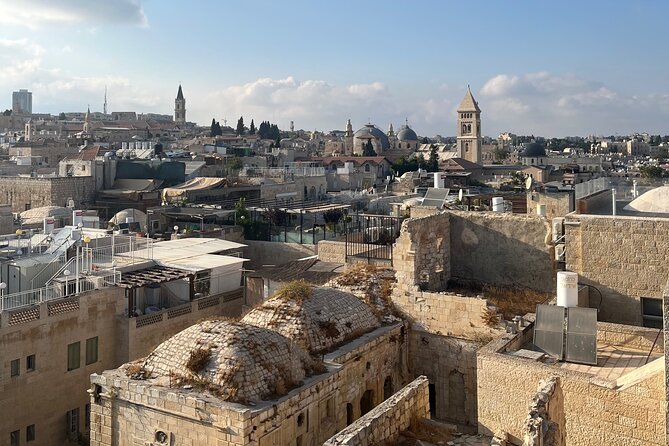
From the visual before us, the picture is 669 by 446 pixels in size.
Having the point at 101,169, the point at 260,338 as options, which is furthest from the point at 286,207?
the point at 260,338

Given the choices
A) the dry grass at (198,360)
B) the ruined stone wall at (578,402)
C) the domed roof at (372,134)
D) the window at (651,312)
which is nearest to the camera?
the ruined stone wall at (578,402)

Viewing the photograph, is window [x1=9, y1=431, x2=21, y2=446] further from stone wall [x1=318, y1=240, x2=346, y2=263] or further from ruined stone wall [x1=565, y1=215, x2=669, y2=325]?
ruined stone wall [x1=565, y1=215, x2=669, y2=325]

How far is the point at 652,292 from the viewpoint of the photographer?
12.1 metres

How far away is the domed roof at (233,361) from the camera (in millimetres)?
9992

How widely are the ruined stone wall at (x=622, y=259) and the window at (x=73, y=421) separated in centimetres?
1070

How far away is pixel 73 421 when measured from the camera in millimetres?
14438

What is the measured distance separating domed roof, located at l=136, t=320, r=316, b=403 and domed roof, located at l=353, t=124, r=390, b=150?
4139 inches

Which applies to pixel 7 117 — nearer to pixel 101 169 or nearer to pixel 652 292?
pixel 101 169

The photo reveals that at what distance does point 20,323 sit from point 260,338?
18.4ft

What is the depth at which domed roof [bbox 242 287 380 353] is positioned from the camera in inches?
490

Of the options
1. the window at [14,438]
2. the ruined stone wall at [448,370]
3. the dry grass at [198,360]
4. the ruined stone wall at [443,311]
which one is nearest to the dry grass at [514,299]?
the ruined stone wall at [443,311]

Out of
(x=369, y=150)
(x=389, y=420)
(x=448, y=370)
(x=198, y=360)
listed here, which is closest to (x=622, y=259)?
(x=448, y=370)

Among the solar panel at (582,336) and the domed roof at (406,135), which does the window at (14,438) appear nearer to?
the solar panel at (582,336)

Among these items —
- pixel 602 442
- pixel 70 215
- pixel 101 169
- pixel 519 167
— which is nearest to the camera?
pixel 602 442
